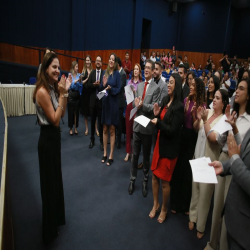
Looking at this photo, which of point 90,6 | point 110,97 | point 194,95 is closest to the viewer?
point 194,95

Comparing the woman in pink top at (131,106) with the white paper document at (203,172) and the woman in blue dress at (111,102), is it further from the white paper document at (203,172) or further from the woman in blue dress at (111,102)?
the white paper document at (203,172)

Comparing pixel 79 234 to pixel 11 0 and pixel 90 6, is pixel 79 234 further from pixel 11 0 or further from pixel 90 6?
pixel 90 6

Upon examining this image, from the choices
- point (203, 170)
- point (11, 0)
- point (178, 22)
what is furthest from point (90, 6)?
point (203, 170)

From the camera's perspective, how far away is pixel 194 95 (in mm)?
2447

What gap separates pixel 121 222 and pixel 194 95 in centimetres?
158

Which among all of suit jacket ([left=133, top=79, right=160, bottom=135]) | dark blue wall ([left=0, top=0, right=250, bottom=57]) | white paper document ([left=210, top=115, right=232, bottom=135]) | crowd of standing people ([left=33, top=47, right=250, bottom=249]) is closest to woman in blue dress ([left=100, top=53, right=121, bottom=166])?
crowd of standing people ([left=33, top=47, right=250, bottom=249])

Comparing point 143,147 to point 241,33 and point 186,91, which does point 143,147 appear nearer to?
point 186,91

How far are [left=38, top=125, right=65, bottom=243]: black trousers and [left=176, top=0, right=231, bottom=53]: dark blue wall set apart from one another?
14.6 metres

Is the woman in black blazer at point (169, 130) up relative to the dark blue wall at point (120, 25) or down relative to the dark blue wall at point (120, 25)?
down

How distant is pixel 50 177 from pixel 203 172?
129 cm

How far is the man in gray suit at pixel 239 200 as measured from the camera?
121cm

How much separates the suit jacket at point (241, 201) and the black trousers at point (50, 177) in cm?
142

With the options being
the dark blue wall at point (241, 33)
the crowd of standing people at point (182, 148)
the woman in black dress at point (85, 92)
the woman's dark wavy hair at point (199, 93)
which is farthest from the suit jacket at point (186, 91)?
the dark blue wall at point (241, 33)

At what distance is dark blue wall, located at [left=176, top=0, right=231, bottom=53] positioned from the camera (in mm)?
13678
